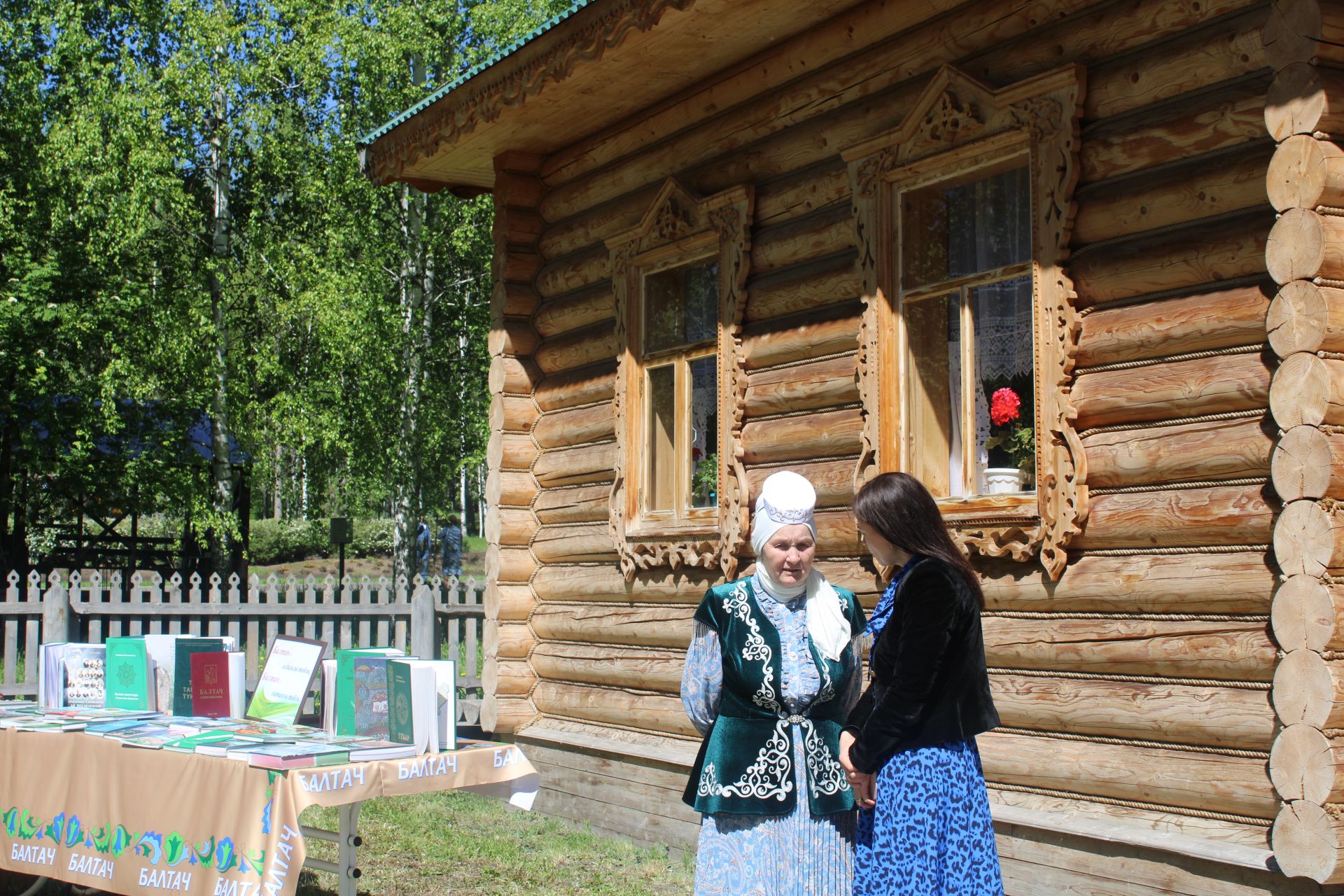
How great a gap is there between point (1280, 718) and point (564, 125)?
20.0ft

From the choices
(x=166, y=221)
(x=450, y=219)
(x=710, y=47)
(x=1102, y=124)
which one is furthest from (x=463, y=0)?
(x=1102, y=124)

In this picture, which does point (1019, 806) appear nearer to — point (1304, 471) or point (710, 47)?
point (1304, 471)

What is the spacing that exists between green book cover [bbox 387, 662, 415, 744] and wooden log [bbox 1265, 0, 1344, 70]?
12.8 feet

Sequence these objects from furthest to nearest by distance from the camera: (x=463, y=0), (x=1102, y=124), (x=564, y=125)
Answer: (x=463, y=0) → (x=564, y=125) → (x=1102, y=124)

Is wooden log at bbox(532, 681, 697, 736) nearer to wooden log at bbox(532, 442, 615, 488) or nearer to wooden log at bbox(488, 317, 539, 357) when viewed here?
wooden log at bbox(532, 442, 615, 488)

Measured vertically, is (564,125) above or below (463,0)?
below

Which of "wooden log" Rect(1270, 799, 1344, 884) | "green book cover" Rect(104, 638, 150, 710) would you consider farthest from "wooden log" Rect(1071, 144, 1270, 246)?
"green book cover" Rect(104, 638, 150, 710)

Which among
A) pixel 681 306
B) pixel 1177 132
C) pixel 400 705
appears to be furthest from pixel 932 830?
pixel 681 306

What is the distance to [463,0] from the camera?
23.1 m

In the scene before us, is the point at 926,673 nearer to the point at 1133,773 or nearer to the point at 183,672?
the point at 1133,773

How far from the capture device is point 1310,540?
4.67m

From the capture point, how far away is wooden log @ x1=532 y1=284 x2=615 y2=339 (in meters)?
9.13

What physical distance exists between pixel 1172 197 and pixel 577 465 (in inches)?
195

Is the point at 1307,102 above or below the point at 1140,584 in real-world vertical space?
above
